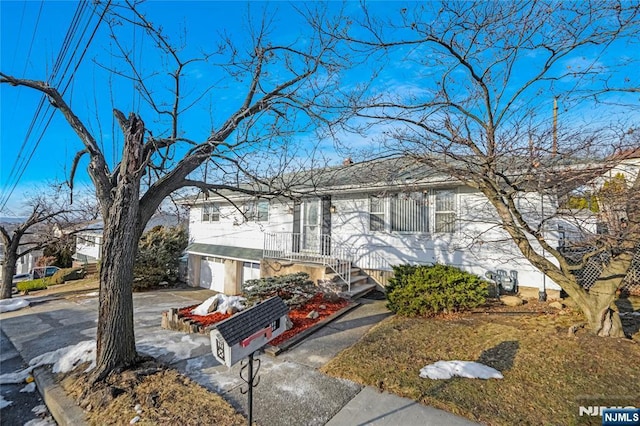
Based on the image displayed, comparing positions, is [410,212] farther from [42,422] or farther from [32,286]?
[32,286]

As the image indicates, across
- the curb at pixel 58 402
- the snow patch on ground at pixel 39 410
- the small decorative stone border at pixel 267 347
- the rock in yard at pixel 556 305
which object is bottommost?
the snow patch on ground at pixel 39 410

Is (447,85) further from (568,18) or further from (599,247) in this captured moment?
(599,247)

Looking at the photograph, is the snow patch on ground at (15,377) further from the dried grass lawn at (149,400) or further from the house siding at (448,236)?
the house siding at (448,236)

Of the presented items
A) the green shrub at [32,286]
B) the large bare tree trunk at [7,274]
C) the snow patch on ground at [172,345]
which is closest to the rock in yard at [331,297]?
the snow patch on ground at [172,345]

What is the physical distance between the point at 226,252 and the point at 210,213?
277 centimetres

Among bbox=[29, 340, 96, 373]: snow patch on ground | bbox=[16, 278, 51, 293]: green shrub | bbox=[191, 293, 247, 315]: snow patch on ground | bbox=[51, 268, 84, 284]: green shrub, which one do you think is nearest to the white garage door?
bbox=[191, 293, 247, 315]: snow patch on ground

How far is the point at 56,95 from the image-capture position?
4.44 meters

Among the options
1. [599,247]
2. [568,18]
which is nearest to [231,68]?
[568,18]

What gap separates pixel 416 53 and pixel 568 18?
240 centimetres

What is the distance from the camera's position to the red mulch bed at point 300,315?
19.7 ft

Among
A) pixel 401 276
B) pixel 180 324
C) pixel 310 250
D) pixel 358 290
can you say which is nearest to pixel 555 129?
pixel 401 276

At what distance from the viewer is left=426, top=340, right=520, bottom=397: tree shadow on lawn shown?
3.80m

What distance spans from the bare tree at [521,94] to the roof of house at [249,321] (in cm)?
402

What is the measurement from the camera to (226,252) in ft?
42.4
